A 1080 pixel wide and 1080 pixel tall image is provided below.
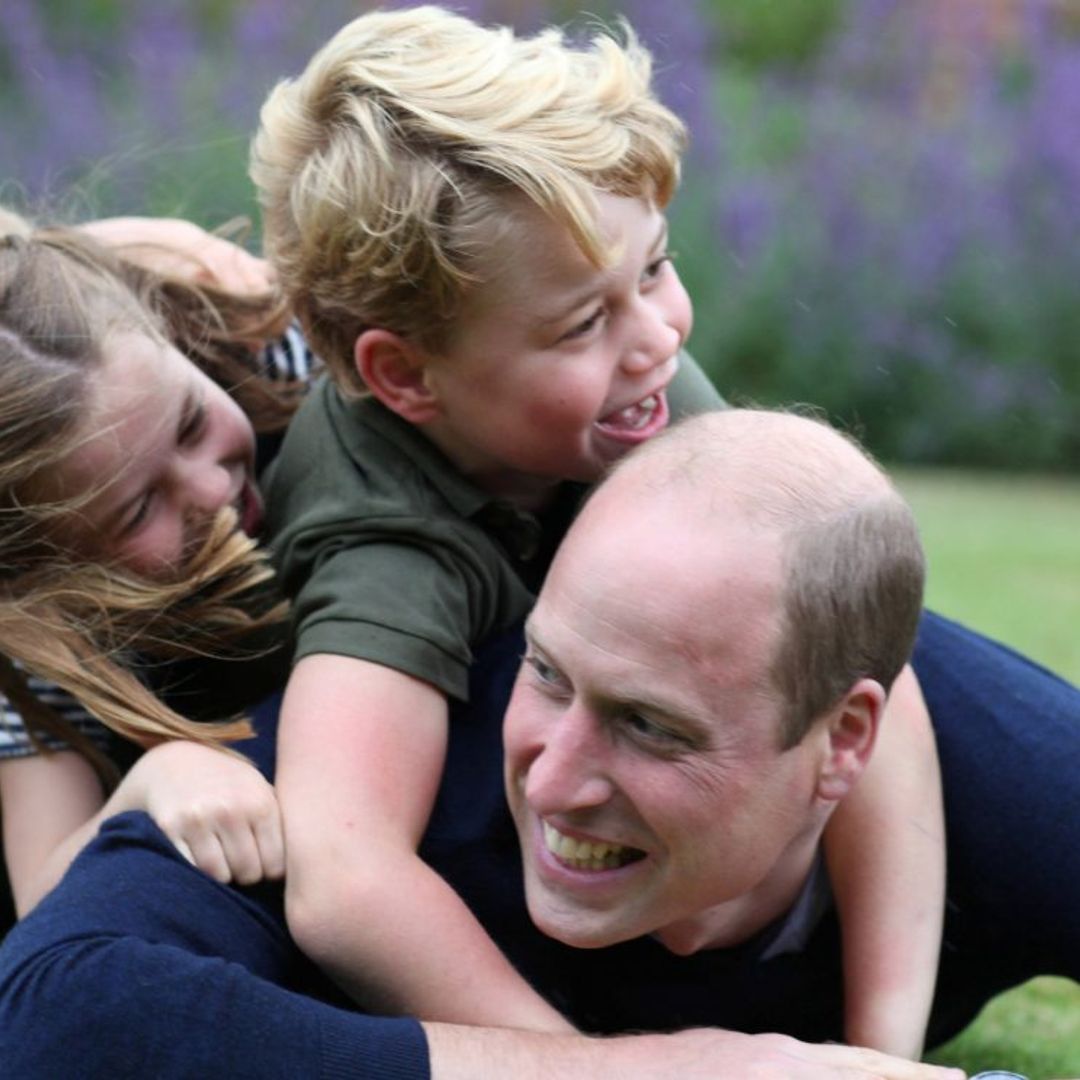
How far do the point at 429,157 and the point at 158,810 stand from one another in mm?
1018

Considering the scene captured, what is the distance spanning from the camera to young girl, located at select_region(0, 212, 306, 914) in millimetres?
3162

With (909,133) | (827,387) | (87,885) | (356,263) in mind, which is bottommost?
(827,387)

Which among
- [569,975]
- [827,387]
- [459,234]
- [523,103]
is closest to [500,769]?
[569,975]

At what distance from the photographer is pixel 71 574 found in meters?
3.23

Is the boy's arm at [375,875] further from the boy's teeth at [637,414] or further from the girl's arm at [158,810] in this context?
the boy's teeth at [637,414]

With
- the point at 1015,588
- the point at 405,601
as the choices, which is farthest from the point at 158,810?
the point at 1015,588

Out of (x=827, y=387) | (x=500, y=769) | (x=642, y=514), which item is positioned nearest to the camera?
(x=642, y=514)

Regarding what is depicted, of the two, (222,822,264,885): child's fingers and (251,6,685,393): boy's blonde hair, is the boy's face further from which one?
(222,822,264,885): child's fingers

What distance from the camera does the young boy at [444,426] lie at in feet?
9.20

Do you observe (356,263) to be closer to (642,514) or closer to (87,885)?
(642,514)

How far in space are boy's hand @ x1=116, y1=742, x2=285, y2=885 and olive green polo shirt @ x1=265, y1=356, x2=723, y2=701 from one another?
0.22m

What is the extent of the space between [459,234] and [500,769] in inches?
30.5

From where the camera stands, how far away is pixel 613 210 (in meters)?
3.13

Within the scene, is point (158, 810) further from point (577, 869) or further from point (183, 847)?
point (577, 869)
